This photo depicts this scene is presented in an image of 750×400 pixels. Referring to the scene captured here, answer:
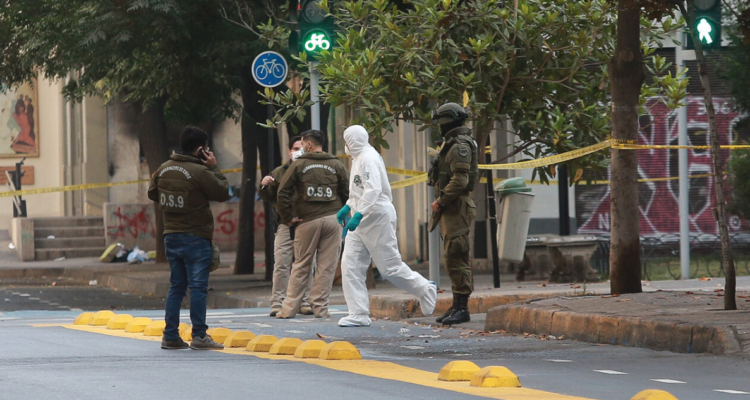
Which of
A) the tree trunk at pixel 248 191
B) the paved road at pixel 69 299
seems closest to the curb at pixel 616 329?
the paved road at pixel 69 299

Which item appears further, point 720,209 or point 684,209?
point 684,209

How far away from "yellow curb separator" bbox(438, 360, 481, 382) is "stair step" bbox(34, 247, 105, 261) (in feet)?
70.0

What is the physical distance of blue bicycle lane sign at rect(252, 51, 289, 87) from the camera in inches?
569

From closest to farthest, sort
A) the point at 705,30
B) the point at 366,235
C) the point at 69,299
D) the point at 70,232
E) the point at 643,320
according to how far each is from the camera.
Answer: the point at 643,320 < the point at 366,235 < the point at 705,30 < the point at 69,299 < the point at 70,232

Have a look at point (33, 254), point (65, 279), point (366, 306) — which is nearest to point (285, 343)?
point (366, 306)

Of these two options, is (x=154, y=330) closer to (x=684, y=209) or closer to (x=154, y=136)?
(x=684, y=209)

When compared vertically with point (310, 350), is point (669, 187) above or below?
above

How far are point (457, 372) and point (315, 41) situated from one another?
24.6 feet

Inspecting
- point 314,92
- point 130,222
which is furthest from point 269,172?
point 130,222

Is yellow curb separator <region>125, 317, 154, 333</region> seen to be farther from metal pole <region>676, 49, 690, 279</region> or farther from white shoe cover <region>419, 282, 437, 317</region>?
metal pole <region>676, 49, 690, 279</region>

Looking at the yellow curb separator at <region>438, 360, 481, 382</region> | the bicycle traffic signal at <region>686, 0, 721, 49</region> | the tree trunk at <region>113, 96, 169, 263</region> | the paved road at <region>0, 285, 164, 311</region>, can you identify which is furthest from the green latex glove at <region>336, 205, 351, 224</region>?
the tree trunk at <region>113, 96, 169, 263</region>

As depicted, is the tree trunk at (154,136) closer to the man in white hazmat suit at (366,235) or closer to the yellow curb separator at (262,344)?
the man in white hazmat suit at (366,235)

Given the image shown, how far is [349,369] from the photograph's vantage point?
7227 millimetres

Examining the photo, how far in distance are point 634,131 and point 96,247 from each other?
1976cm
